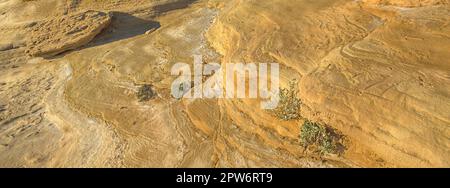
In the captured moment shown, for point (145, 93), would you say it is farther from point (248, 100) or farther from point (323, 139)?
point (323, 139)

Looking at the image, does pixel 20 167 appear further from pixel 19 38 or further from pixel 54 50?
pixel 19 38

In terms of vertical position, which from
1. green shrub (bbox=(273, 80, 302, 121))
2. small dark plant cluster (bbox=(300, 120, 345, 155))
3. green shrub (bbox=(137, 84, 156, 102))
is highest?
green shrub (bbox=(273, 80, 302, 121))

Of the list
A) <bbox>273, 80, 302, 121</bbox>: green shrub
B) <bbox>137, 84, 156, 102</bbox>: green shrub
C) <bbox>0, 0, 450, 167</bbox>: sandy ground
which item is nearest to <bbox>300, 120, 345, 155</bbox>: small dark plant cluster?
<bbox>0, 0, 450, 167</bbox>: sandy ground

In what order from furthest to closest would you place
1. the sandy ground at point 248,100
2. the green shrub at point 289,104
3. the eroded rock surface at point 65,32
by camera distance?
the eroded rock surface at point 65,32 → the green shrub at point 289,104 → the sandy ground at point 248,100

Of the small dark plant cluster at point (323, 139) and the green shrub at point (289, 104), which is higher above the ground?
the green shrub at point (289, 104)

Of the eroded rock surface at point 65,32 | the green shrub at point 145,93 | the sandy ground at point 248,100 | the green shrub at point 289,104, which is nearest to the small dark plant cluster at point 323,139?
the sandy ground at point 248,100

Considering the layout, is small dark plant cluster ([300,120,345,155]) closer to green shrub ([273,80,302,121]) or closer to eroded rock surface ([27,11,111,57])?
green shrub ([273,80,302,121])

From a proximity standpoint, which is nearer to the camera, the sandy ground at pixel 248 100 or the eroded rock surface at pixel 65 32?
the sandy ground at pixel 248 100

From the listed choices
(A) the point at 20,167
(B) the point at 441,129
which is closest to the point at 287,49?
(B) the point at 441,129

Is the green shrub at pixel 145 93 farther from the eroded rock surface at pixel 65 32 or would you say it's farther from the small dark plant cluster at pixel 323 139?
the eroded rock surface at pixel 65 32

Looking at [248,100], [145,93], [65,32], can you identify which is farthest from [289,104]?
[65,32]

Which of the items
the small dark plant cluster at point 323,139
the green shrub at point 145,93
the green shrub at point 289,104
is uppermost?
the green shrub at point 289,104
